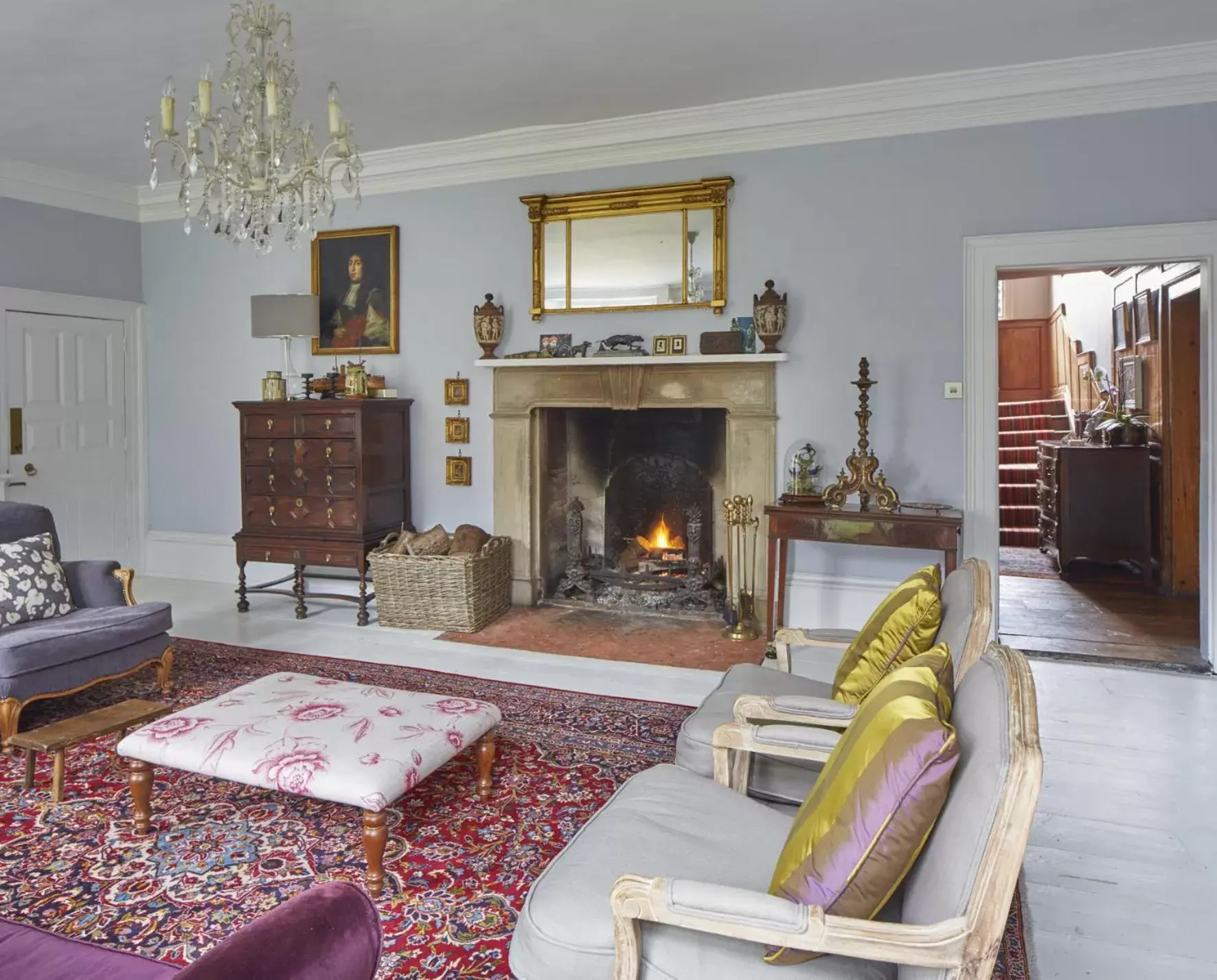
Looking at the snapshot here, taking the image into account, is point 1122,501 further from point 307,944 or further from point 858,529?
point 307,944

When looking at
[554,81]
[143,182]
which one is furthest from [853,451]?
[143,182]

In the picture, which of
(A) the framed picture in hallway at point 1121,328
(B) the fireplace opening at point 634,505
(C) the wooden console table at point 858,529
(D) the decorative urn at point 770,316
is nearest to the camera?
(C) the wooden console table at point 858,529

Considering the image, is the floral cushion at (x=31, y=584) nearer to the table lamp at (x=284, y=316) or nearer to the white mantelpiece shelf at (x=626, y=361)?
the table lamp at (x=284, y=316)

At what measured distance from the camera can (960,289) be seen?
4.41m

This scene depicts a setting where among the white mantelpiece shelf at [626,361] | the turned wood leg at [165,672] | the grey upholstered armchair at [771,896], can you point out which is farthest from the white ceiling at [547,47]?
the grey upholstered armchair at [771,896]

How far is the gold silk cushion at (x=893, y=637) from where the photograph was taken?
207 centimetres

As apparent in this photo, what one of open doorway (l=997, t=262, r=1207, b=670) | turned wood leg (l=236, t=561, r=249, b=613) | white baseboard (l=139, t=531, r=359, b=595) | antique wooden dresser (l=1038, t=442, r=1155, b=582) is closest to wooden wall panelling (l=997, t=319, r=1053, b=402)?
open doorway (l=997, t=262, r=1207, b=670)

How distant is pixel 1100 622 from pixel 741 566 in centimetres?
227

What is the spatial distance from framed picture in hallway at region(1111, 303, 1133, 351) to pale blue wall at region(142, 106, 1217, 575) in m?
3.11

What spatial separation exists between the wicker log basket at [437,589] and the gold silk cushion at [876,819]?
3.62 meters

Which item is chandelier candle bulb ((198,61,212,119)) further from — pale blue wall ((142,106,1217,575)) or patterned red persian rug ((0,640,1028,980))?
pale blue wall ((142,106,1217,575))

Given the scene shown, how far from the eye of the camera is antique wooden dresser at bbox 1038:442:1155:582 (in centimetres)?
623

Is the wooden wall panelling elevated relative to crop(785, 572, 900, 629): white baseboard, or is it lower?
elevated

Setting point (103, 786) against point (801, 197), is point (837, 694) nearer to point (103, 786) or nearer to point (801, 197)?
point (103, 786)
